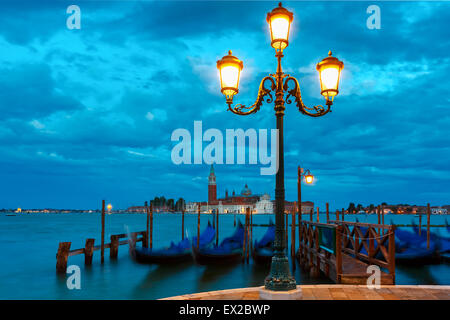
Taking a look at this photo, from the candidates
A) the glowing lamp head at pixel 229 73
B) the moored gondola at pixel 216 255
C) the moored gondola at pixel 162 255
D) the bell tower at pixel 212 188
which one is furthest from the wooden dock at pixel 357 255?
the bell tower at pixel 212 188

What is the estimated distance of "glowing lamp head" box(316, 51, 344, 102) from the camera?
14.8ft

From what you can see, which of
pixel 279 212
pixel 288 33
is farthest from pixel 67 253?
pixel 288 33

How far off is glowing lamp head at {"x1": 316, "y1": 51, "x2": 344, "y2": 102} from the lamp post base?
2110 millimetres

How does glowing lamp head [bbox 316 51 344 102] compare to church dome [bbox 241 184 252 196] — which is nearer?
glowing lamp head [bbox 316 51 344 102]

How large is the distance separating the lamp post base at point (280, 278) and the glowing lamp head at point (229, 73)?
85.3 inches

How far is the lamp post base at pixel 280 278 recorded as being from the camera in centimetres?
434

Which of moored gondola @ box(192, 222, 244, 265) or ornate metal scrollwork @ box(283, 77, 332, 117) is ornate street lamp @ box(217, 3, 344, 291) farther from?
moored gondola @ box(192, 222, 244, 265)

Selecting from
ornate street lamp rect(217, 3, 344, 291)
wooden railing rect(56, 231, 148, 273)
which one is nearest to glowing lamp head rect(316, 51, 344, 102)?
ornate street lamp rect(217, 3, 344, 291)

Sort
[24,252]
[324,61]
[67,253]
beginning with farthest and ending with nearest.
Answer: [24,252] < [67,253] < [324,61]

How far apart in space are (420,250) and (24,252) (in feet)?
68.0

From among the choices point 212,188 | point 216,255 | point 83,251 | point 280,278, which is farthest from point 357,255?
point 212,188

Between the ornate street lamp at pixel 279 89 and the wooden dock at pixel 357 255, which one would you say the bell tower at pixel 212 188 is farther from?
the ornate street lamp at pixel 279 89

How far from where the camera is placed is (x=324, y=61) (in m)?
4.54
